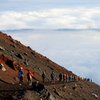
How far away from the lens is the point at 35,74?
48.6 m

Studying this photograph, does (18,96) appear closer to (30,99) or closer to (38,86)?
(30,99)

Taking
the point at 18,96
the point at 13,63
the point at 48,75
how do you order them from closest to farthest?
the point at 18,96 < the point at 13,63 < the point at 48,75

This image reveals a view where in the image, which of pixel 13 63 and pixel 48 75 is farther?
pixel 48 75

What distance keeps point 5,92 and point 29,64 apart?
96.0 feet

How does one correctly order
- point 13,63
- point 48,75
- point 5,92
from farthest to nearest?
point 48,75 → point 13,63 → point 5,92

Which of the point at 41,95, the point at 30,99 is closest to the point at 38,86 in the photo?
the point at 41,95

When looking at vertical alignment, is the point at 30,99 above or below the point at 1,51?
below

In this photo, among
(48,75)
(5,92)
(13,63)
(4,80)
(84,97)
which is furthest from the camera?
(48,75)

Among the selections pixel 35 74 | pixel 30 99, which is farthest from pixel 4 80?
pixel 35 74

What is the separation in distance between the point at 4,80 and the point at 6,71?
22.2 ft

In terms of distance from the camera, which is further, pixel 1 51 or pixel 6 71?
pixel 1 51

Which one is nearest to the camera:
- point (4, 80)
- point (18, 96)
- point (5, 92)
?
point (18, 96)

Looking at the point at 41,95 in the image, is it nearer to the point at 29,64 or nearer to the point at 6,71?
the point at 6,71

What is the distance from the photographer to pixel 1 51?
5053 cm
